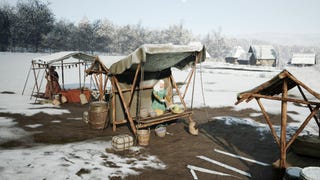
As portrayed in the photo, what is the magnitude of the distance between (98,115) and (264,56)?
60.0 metres

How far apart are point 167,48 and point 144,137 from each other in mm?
3377

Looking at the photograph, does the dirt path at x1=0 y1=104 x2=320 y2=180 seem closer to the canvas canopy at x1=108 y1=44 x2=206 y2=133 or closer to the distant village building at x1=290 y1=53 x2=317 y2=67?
the canvas canopy at x1=108 y1=44 x2=206 y2=133

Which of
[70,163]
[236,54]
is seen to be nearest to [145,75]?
[70,163]

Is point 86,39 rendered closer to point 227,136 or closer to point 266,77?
point 266,77

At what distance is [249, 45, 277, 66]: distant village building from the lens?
204 feet

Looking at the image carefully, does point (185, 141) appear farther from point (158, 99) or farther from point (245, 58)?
point (245, 58)

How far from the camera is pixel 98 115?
10.5 metres

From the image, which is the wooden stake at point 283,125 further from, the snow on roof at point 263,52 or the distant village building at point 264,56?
the snow on roof at point 263,52

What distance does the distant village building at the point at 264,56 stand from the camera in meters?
62.1

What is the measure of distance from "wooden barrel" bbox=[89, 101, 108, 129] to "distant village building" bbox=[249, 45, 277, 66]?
5897 centimetres

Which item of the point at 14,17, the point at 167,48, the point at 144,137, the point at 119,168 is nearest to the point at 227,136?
the point at 144,137

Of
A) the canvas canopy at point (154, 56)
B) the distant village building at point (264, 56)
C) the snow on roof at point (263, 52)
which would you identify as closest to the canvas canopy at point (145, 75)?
the canvas canopy at point (154, 56)

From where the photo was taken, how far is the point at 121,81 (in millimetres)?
10719

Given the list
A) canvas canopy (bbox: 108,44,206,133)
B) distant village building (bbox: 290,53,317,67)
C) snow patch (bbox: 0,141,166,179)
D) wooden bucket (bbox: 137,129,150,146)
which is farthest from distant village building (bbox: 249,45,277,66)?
snow patch (bbox: 0,141,166,179)
